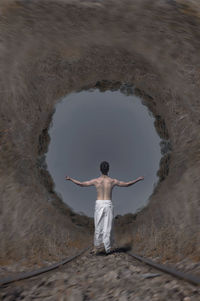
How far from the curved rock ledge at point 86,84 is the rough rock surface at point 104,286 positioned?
1.29m

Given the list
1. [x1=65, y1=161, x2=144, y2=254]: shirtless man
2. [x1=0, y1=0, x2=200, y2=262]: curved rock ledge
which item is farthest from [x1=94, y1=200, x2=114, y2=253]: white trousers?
[x1=0, y1=0, x2=200, y2=262]: curved rock ledge

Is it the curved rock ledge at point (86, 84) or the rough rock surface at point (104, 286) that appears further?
the curved rock ledge at point (86, 84)

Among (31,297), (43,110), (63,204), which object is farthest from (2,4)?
(63,204)

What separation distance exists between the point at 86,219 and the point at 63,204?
149 cm

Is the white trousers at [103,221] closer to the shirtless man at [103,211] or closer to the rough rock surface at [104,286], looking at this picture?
the shirtless man at [103,211]

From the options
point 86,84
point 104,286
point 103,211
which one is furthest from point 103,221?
point 86,84

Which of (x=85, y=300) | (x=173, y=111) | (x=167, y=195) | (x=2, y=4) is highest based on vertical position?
(x=2, y=4)

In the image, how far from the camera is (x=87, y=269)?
5.54 meters

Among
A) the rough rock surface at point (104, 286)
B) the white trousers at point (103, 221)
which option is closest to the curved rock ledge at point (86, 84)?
the white trousers at point (103, 221)

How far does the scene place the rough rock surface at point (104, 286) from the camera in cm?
334

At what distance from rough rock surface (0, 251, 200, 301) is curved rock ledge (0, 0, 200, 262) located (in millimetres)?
1288

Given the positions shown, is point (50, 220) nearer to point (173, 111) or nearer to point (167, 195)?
point (167, 195)

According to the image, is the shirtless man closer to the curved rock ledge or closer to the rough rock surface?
the curved rock ledge

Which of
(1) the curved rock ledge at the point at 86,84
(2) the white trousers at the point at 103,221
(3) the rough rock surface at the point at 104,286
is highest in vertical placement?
(1) the curved rock ledge at the point at 86,84
